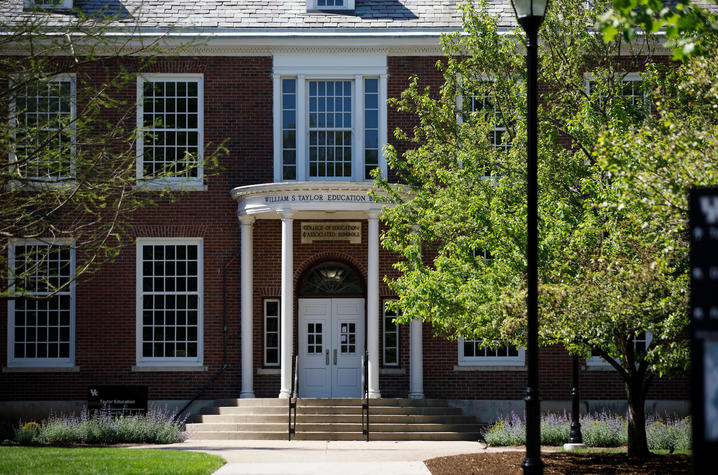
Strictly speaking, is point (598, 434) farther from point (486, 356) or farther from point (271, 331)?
point (271, 331)

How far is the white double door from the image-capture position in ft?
77.0

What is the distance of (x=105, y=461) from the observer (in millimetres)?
13766

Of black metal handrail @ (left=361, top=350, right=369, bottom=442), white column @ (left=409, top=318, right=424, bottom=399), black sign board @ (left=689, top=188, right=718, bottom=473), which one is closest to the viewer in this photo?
black sign board @ (left=689, top=188, right=718, bottom=473)

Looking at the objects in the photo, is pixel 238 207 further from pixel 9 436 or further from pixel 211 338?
pixel 9 436

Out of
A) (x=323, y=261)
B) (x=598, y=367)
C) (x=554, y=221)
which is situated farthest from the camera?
(x=323, y=261)

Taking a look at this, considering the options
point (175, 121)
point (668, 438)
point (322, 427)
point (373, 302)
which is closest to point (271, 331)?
point (373, 302)

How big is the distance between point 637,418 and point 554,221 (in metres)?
3.45

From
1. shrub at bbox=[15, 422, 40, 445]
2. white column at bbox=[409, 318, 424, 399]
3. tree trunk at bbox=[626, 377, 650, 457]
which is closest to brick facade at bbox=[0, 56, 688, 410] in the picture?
white column at bbox=[409, 318, 424, 399]

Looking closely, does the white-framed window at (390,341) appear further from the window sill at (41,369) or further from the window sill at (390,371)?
the window sill at (41,369)

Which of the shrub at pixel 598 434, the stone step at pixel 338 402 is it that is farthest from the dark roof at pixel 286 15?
the shrub at pixel 598 434

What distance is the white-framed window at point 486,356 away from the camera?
2298 cm

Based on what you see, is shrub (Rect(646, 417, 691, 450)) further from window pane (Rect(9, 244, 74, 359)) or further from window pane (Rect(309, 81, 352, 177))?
window pane (Rect(9, 244, 74, 359))

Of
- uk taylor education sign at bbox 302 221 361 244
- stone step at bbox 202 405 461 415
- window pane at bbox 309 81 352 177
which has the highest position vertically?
window pane at bbox 309 81 352 177

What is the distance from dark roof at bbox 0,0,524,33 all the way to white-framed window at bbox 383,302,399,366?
276 inches
